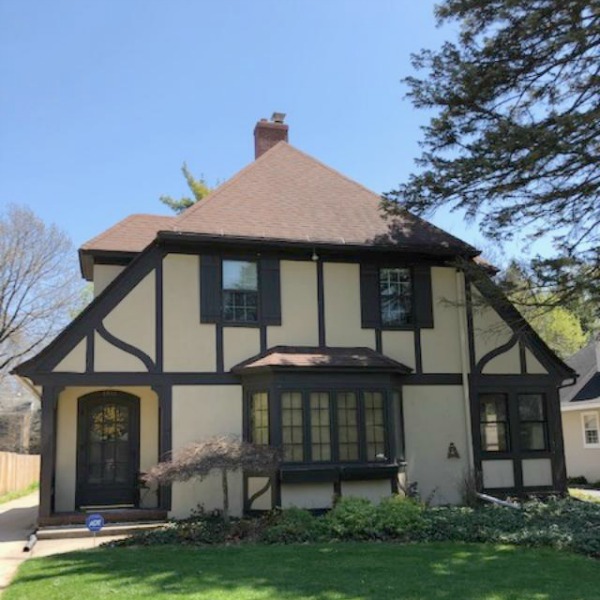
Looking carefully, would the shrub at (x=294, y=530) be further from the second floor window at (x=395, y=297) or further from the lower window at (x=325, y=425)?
the second floor window at (x=395, y=297)

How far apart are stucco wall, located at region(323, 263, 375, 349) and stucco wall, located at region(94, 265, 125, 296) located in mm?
4670

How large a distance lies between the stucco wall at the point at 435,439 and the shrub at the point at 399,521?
134 inches

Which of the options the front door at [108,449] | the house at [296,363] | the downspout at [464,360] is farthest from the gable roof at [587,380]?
the front door at [108,449]

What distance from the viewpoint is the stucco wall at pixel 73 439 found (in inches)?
548

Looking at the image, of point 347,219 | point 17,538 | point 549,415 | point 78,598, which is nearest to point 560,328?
point 549,415

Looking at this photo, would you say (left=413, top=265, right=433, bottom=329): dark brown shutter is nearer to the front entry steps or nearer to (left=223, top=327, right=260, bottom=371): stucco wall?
(left=223, top=327, right=260, bottom=371): stucco wall

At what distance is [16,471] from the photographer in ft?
86.1

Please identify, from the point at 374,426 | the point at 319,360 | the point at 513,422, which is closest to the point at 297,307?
the point at 319,360

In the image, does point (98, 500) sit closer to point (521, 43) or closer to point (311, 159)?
point (311, 159)

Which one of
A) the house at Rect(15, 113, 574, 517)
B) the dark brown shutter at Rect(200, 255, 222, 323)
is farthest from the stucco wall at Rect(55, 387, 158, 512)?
the dark brown shutter at Rect(200, 255, 222, 323)

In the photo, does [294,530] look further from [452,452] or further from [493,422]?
[493,422]

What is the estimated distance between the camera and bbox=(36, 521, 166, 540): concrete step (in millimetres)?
→ 11914

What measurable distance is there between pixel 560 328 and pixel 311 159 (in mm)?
22623

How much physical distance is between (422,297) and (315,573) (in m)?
8.22
